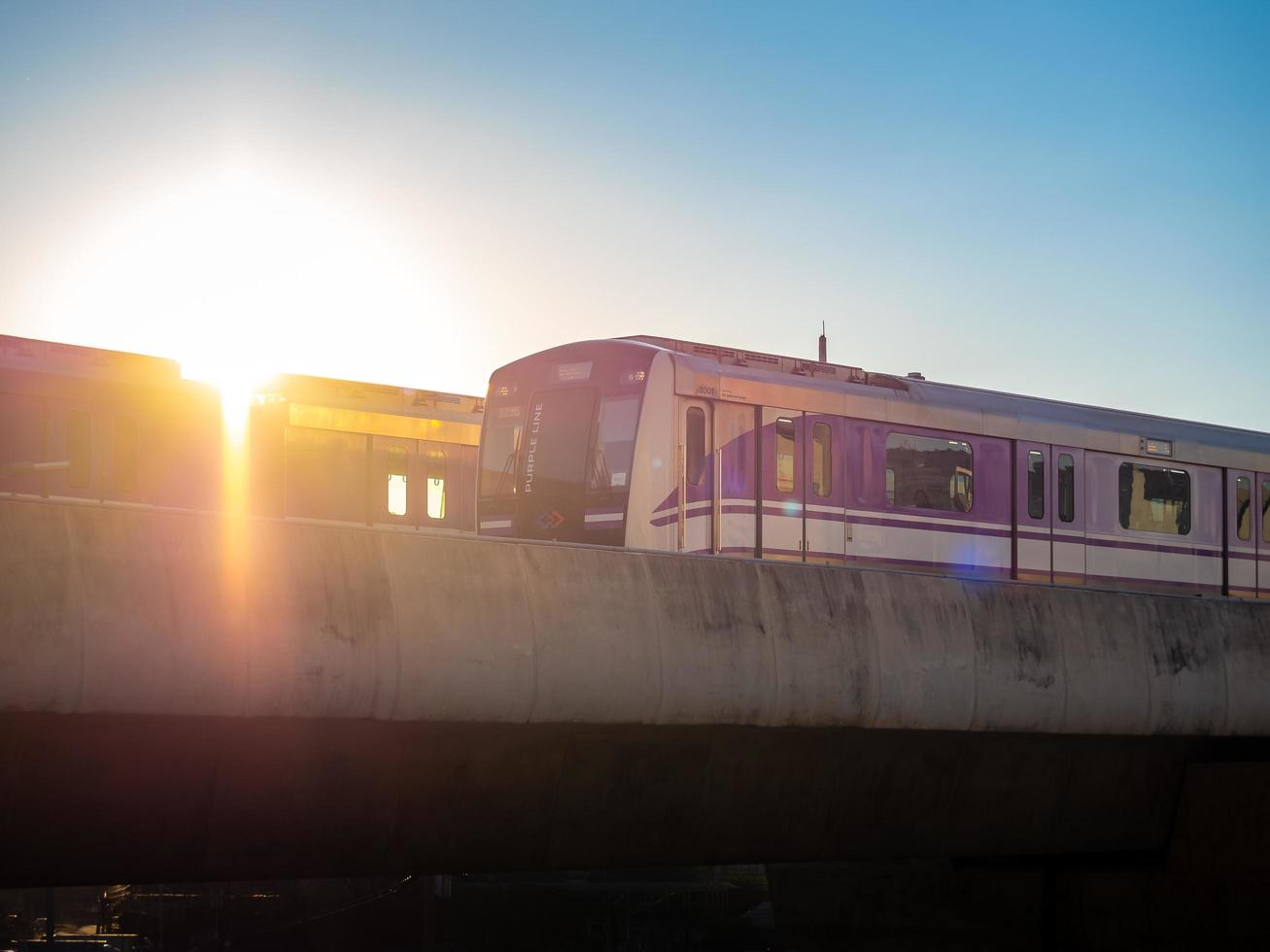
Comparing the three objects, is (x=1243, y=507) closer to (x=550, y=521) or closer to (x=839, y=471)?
(x=839, y=471)

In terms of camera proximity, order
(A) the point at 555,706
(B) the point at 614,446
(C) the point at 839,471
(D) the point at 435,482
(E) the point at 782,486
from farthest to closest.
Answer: (D) the point at 435,482
(C) the point at 839,471
(E) the point at 782,486
(B) the point at 614,446
(A) the point at 555,706

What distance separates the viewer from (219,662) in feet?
30.0

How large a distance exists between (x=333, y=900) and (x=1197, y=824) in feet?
243

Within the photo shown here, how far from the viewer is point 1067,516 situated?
22891 millimetres

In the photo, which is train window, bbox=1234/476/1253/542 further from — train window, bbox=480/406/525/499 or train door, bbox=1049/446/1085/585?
train window, bbox=480/406/525/499

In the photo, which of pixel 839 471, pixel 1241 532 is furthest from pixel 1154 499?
pixel 839 471

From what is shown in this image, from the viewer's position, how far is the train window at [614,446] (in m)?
18.9

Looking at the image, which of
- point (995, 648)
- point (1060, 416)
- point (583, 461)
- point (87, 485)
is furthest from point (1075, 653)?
point (87, 485)

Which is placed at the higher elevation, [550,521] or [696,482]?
[696,482]

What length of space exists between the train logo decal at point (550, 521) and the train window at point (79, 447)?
7.12 metres

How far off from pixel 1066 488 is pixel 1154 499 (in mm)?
2193

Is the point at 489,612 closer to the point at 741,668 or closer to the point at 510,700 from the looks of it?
the point at 510,700

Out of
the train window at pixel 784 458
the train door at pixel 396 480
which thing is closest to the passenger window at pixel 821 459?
the train window at pixel 784 458

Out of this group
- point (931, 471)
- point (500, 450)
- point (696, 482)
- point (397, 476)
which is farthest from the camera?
point (397, 476)
